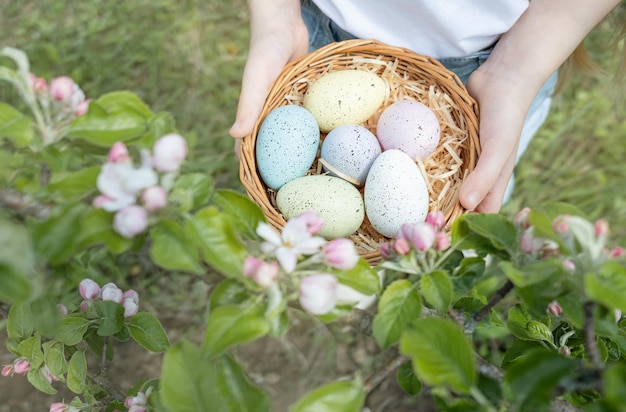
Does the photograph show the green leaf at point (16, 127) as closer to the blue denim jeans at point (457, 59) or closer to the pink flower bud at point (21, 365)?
the pink flower bud at point (21, 365)

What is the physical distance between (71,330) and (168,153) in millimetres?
322

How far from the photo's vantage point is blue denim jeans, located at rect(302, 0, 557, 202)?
1.23 metres

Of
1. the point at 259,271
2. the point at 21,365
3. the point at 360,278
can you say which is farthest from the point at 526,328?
the point at 21,365

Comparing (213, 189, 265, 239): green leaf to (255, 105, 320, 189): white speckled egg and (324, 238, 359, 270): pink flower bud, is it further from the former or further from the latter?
(255, 105, 320, 189): white speckled egg

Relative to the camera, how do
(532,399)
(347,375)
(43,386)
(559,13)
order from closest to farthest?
(532,399) < (43,386) < (559,13) < (347,375)

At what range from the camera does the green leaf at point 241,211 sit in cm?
56

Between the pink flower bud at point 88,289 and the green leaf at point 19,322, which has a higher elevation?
the pink flower bud at point 88,289

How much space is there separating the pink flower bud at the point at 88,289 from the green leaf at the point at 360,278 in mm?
329

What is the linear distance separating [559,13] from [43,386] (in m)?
1.04

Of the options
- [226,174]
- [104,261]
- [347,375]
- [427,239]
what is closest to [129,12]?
[226,174]

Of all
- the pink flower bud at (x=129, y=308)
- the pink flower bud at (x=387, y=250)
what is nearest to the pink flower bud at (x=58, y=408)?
the pink flower bud at (x=129, y=308)

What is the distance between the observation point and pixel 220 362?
0.46m

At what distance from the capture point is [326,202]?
102 cm

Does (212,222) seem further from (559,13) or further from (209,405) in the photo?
(559,13)
